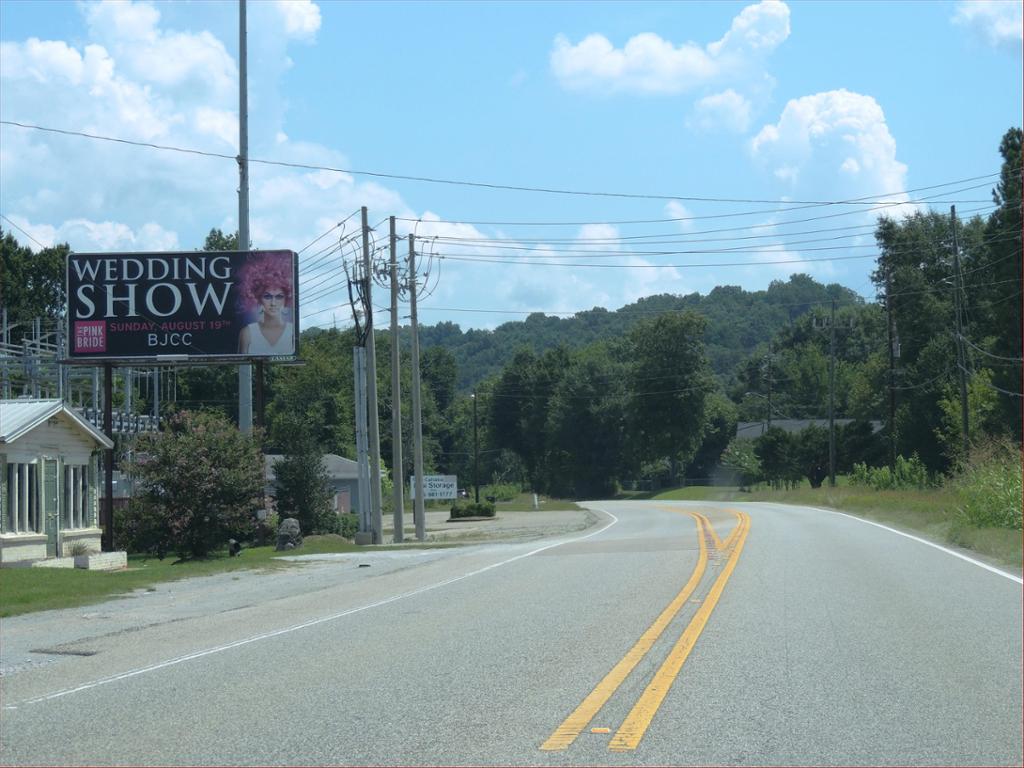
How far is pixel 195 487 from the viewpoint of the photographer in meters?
31.1

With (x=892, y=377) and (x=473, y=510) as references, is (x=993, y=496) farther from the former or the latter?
(x=473, y=510)

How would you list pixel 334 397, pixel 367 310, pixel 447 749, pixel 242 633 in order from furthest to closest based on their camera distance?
pixel 334 397 → pixel 367 310 → pixel 242 633 → pixel 447 749

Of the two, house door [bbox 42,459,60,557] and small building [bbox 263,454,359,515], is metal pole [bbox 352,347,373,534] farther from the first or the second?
small building [bbox 263,454,359,515]

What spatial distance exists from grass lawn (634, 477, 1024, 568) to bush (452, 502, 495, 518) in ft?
57.6

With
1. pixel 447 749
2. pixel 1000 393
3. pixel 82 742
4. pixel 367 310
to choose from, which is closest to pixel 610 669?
pixel 447 749

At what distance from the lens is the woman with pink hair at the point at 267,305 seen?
3641cm

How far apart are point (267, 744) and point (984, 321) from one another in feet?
223

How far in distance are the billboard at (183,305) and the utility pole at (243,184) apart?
1440 mm

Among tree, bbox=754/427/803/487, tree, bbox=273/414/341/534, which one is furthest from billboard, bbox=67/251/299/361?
tree, bbox=754/427/803/487

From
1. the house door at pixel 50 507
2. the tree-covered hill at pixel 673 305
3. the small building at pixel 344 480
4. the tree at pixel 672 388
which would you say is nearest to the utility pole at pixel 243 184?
the house door at pixel 50 507

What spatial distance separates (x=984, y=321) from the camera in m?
67.7

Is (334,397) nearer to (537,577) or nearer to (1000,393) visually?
(1000,393)

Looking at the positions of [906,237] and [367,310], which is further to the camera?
[906,237]

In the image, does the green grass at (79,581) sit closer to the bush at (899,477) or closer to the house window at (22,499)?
the house window at (22,499)
